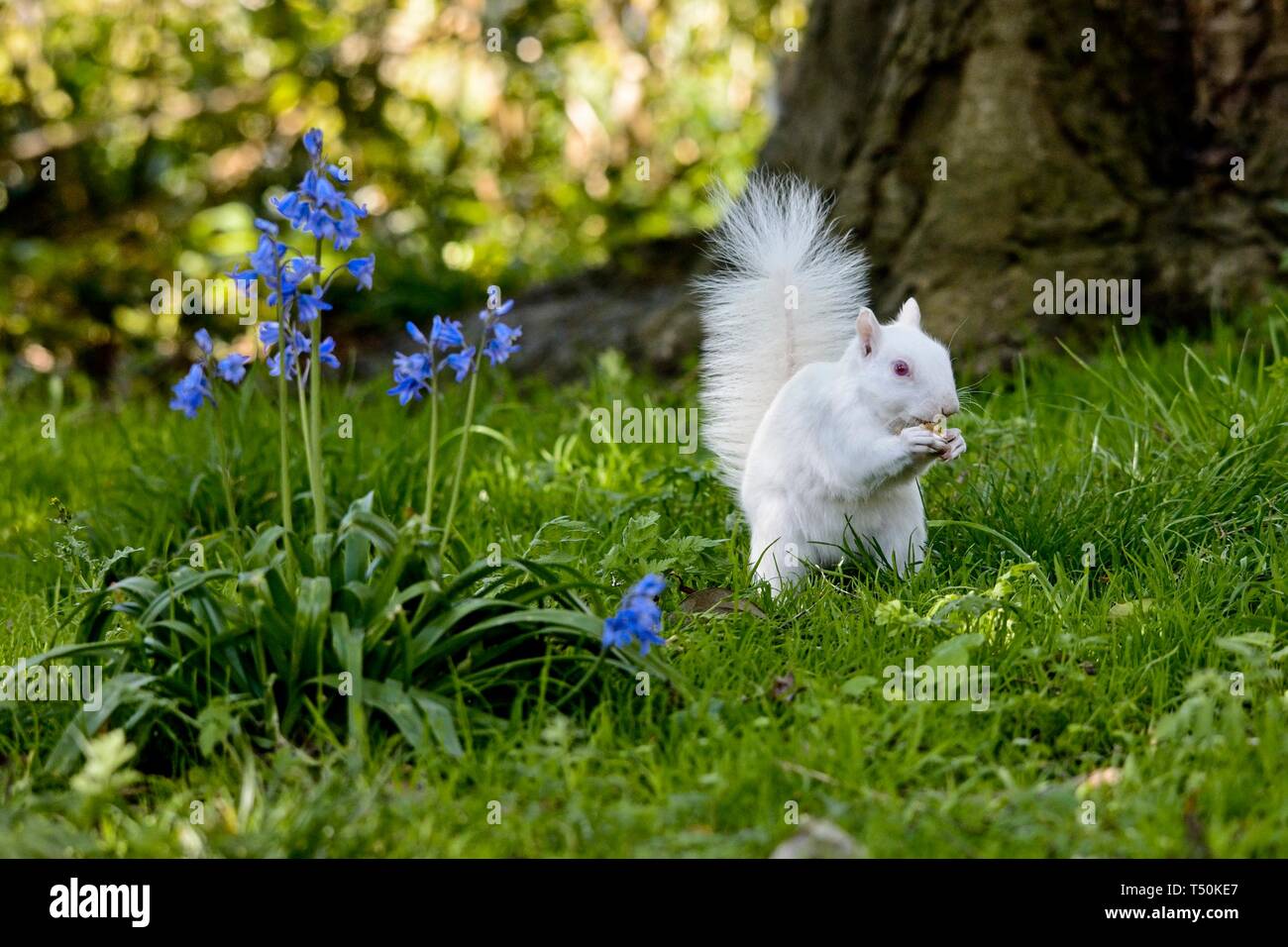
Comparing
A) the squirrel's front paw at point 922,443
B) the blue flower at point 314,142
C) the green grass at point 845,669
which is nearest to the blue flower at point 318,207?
the blue flower at point 314,142

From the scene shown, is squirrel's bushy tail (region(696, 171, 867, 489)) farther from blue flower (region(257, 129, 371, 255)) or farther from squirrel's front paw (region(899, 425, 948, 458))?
blue flower (region(257, 129, 371, 255))

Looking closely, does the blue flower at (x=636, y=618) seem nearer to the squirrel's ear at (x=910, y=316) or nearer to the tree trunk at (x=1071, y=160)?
the squirrel's ear at (x=910, y=316)

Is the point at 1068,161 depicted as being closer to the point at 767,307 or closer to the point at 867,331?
the point at 767,307

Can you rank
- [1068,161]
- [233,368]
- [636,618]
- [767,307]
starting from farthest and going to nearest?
[1068,161], [767,307], [233,368], [636,618]

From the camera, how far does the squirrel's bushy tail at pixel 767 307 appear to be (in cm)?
399

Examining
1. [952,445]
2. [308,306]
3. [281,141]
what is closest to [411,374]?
[308,306]

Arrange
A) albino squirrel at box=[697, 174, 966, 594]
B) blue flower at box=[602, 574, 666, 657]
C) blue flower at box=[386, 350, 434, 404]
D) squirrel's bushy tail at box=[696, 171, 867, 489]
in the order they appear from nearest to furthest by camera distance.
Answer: blue flower at box=[602, 574, 666, 657]
blue flower at box=[386, 350, 434, 404]
albino squirrel at box=[697, 174, 966, 594]
squirrel's bushy tail at box=[696, 171, 867, 489]

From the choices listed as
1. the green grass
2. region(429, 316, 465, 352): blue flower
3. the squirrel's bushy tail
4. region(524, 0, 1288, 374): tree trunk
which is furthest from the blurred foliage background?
region(429, 316, 465, 352): blue flower

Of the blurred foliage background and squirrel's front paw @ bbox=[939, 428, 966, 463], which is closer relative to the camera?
squirrel's front paw @ bbox=[939, 428, 966, 463]

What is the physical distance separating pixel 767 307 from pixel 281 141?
5.16 meters

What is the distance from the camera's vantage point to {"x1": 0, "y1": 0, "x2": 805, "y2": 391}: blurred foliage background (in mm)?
7828

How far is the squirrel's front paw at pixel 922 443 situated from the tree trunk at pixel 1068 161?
2.01 metres

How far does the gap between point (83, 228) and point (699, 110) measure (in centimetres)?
384

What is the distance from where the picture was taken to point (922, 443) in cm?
332
